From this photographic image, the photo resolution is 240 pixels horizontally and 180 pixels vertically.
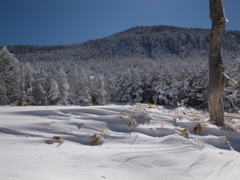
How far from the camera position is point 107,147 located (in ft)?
5.56

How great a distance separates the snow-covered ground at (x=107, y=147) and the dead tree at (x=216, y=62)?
594 mm

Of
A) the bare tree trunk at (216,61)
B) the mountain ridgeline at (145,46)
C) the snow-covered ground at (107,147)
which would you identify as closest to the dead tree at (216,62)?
the bare tree trunk at (216,61)

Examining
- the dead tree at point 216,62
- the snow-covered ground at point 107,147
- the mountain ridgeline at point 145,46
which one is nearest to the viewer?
the snow-covered ground at point 107,147

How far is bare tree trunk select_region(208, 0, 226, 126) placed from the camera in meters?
3.21

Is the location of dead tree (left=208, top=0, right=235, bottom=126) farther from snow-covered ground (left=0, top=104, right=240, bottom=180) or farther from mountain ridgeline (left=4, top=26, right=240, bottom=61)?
mountain ridgeline (left=4, top=26, right=240, bottom=61)

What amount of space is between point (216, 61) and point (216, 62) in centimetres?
2

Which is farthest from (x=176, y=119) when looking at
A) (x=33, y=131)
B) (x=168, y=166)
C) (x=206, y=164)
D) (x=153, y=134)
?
(x=33, y=131)

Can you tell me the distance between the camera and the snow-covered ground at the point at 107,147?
45.7 inches

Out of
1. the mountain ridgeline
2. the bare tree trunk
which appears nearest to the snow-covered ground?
the bare tree trunk

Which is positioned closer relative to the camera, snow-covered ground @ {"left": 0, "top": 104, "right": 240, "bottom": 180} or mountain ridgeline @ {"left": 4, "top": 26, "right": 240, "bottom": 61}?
snow-covered ground @ {"left": 0, "top": 104, "right": 240, "bottom": 180}

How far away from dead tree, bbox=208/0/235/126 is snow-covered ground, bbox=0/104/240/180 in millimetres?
594

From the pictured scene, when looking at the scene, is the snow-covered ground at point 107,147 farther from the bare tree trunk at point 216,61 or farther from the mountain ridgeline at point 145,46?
the mountain ridgeline at point 145,46

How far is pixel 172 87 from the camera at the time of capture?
25172 mm

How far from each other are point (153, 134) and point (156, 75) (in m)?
29.0
